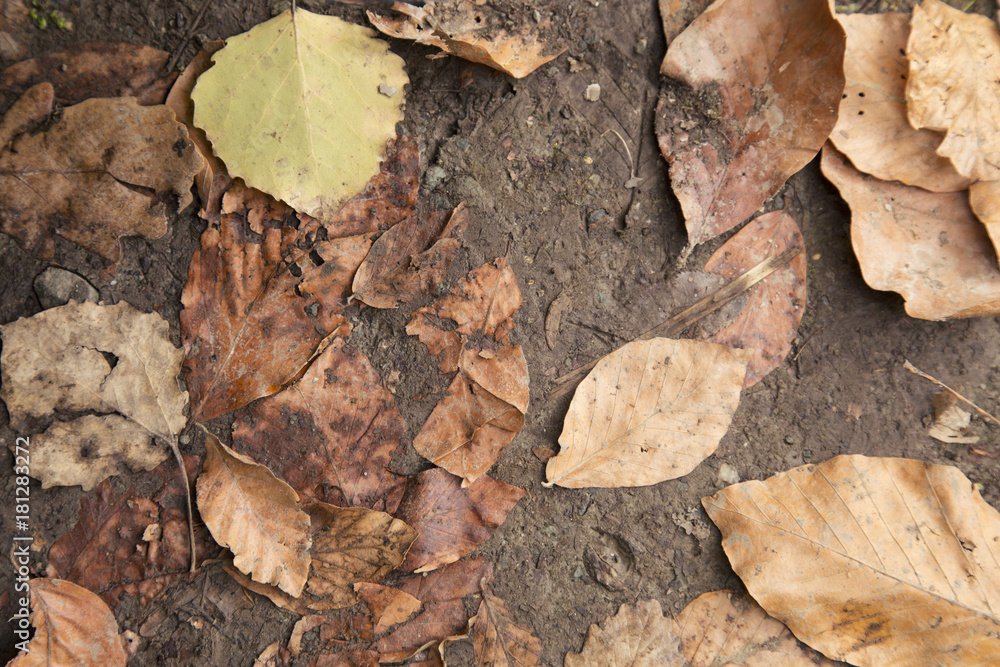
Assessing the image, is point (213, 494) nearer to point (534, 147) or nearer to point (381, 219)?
point (381, 219)

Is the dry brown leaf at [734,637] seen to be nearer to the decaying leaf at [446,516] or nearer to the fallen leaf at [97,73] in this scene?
the decaying leaf at [446,516]

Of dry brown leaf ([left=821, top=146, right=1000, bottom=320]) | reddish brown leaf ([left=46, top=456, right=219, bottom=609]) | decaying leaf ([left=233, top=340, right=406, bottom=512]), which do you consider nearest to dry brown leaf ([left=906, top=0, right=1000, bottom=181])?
dry brown leaf ([left=821, top=146, right=1000, bottom=320])

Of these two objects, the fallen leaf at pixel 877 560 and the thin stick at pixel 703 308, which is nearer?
the fallen leaf at pixel 877 560

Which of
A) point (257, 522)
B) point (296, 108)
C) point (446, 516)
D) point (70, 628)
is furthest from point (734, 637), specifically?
point (296, 108)

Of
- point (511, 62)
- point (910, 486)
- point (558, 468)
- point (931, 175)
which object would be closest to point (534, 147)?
point (511, 62)

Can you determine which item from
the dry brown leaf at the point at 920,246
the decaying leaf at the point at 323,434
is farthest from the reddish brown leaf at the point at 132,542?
the dry brown leaf at the point at 920,246
